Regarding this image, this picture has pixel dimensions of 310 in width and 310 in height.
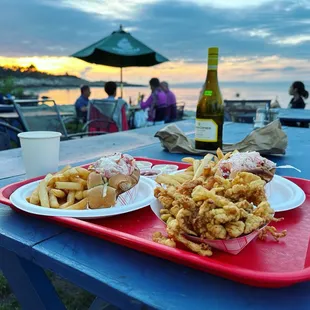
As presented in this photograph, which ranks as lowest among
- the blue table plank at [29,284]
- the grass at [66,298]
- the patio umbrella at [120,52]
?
the grass at [66,298]

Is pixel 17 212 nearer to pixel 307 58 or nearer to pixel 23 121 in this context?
pixel 23 121

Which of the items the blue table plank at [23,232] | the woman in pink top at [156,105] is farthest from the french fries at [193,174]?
the woman in pink top at [156,105]

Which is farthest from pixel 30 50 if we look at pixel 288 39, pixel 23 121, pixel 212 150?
pixel 212 150

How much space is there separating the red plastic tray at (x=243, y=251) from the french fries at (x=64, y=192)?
55 millimetres

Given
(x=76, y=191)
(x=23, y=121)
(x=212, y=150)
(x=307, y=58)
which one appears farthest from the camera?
(x=307, y=58)

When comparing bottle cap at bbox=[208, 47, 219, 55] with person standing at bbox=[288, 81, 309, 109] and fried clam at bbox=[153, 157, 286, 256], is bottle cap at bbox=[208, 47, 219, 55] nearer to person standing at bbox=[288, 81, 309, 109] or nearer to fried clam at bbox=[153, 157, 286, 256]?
fried clam at bbox=[153, 157, 286, 256]

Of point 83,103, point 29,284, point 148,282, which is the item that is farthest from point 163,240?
point 83,103

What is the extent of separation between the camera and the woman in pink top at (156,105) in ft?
22.1

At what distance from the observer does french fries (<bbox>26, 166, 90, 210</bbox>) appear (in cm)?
88

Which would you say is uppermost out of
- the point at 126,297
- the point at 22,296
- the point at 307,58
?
the point at 307,58

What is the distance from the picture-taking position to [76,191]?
92cm

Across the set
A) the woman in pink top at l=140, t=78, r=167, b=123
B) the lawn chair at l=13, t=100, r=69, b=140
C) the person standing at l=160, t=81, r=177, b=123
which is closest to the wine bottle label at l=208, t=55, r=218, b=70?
the lawn chair at l=13, t=100, r=69, b=140

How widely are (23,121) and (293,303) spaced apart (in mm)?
3214

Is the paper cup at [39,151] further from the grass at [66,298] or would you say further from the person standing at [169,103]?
the person standing at [169,103]
